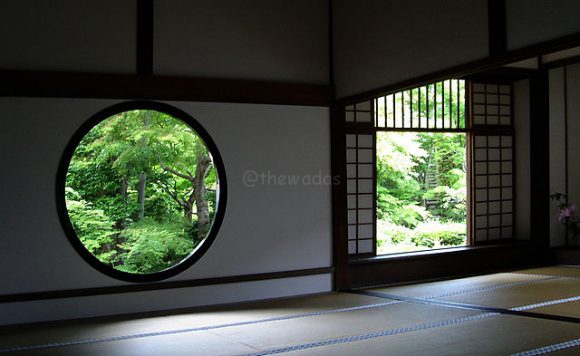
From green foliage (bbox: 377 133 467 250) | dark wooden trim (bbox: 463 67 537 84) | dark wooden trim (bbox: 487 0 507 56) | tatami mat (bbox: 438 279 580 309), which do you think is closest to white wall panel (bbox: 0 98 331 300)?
tatami mat (bbox: 438 279 580 309)

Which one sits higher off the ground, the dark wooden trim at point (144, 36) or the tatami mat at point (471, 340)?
the dark wooden trim at point (144, 36)

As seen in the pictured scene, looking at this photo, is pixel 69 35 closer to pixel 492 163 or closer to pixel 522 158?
pixel 492 163

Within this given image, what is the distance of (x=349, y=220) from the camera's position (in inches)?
291

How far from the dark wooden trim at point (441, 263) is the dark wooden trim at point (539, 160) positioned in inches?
11.3

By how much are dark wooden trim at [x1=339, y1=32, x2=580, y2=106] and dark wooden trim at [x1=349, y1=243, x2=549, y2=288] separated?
211 centimetres

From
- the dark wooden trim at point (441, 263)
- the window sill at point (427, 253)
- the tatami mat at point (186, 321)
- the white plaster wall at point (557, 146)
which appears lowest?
the tatami mat at point (186, 321)

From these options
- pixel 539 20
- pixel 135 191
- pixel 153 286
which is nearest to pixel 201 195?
pixel 135 191

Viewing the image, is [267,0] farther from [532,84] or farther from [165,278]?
[532,84]

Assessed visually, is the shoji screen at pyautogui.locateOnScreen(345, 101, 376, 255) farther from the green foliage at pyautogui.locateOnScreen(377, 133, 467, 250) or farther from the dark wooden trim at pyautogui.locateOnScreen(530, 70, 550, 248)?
the green foliage at pyautogui.locateOnScreen(377, 133, 467, 250)

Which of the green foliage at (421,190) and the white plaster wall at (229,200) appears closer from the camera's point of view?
the white plaster wall at (229,200)

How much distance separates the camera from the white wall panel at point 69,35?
5160 mm

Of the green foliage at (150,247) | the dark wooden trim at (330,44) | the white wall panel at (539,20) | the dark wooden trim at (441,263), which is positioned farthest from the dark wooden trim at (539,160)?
the green foliage at (150,247)

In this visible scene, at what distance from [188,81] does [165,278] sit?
1.83 m

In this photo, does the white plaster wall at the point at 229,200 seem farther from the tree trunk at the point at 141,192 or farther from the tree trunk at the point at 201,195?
the tree trunk at the point at 141,192
